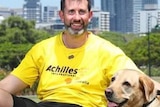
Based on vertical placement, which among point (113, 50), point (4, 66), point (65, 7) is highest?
point (65, 7)

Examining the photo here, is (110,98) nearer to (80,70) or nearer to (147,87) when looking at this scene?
(147,87)

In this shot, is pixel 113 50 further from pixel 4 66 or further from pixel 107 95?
pixel 4 66

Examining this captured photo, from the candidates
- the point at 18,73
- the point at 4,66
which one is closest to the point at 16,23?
the point at 4,66

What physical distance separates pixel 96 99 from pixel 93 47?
37 cm

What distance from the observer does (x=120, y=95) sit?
367cm

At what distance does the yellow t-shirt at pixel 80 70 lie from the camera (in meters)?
3.95

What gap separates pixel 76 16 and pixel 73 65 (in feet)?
1.12

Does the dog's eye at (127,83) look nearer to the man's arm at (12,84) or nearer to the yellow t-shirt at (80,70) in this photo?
the yellow t-shirt at (80,70)

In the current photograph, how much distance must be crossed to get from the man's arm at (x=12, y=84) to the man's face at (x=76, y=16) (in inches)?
21.0

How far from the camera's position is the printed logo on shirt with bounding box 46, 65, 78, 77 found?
3991mm

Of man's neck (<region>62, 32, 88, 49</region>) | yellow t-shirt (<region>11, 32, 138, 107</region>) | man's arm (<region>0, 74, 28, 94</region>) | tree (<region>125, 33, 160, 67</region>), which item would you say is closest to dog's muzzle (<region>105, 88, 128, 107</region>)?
yellow t-shirt (<region>11, 32, 138, 107</region>)

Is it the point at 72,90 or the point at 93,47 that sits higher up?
the point at 93,47

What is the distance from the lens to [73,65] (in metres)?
4.03

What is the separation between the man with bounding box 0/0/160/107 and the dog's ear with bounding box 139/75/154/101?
1.05 ft
